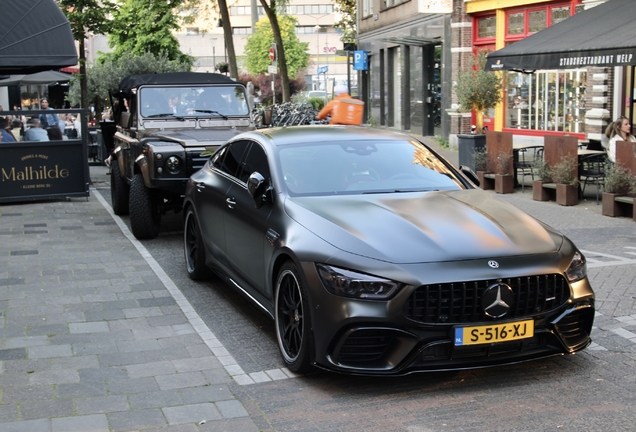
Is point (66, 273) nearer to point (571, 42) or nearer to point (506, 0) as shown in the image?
point (571, 42)

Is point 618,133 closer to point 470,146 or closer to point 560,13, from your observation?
point 470,146

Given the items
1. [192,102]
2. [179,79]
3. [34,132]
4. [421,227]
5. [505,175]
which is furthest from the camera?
[505,175]

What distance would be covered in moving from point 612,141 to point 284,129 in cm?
745

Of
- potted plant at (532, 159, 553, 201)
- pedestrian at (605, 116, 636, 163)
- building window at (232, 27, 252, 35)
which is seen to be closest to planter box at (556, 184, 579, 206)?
potted plant at (532, 159, 553, 201)

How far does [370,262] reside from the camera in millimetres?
4984

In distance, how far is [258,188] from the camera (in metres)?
6.25

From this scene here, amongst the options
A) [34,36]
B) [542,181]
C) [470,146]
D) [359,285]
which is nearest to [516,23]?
[470,146]

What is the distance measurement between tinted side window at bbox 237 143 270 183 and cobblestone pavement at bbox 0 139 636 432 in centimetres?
120

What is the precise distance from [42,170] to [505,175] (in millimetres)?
7940

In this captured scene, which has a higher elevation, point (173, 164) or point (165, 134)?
point (165, 134)

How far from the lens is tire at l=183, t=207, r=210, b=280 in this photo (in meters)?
8.05

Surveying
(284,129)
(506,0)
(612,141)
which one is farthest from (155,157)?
(506,0)

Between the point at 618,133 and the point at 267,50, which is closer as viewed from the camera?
the point at 618,133

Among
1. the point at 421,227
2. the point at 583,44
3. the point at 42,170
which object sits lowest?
the point at 42,170
